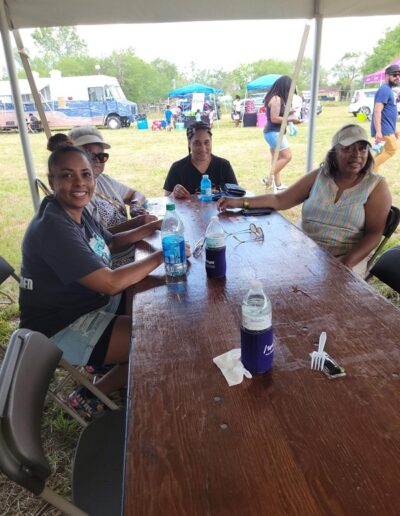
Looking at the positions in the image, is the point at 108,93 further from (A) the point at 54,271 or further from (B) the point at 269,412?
(B) the point at 269,412

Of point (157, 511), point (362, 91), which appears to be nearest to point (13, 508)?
point (157, 511)

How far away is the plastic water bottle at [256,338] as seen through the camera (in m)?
0.85

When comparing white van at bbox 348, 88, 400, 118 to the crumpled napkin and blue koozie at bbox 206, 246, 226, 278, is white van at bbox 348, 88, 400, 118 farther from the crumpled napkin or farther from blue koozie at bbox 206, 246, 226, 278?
the crumpled napkin

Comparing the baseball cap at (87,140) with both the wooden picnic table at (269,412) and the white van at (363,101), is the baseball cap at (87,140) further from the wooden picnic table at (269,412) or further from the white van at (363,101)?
the white van at (363,101)

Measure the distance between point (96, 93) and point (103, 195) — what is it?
42.6ft

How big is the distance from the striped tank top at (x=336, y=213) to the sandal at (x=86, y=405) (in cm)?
153

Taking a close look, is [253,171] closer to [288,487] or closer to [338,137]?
[338,137]

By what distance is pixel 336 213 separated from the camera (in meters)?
2.13

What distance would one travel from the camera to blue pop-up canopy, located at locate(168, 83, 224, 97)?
50.2 ft

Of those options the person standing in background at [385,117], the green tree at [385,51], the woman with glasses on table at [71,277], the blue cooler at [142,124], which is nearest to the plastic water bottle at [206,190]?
the woman with glasses on table at [71,277]

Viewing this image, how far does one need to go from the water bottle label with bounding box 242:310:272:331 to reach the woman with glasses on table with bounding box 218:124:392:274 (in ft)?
4.44

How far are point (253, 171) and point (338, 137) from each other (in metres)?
5.43

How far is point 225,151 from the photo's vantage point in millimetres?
9828

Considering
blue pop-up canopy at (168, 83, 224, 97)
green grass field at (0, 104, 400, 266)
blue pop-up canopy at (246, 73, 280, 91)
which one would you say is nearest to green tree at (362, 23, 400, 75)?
green grass field at (0, 104, 400, 266)
